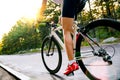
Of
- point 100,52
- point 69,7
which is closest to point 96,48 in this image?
point 100,52

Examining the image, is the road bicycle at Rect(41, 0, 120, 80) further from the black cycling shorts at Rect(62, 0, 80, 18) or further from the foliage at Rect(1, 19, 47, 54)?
the foliage at Rect(1, 19, 47, 54)

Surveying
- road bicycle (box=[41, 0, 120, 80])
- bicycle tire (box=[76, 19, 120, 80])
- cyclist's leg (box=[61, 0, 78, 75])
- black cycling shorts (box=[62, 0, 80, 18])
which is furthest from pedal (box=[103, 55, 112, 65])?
black cycling shorts (box=[62, 0, 80, 18])

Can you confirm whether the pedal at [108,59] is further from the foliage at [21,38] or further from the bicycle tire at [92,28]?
the foliage at [21,38]

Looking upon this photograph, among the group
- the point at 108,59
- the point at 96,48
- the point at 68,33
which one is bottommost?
the point at 108,59

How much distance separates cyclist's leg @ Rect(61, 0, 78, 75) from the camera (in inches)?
161

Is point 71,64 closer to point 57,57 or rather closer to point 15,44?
point 57,57

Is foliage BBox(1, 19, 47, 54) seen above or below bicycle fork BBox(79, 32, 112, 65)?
below

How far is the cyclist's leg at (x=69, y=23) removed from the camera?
410 centimetres

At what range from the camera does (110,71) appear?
398 centimetres

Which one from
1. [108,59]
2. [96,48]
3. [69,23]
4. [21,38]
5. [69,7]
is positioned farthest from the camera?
[21,38]

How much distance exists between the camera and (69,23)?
166 inches

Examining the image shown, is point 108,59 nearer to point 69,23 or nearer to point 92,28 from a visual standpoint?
point 92,28

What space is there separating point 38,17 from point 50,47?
1.12m

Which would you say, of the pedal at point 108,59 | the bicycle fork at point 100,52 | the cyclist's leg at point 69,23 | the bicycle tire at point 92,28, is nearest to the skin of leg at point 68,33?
the cyclist's leg at point 69,23
